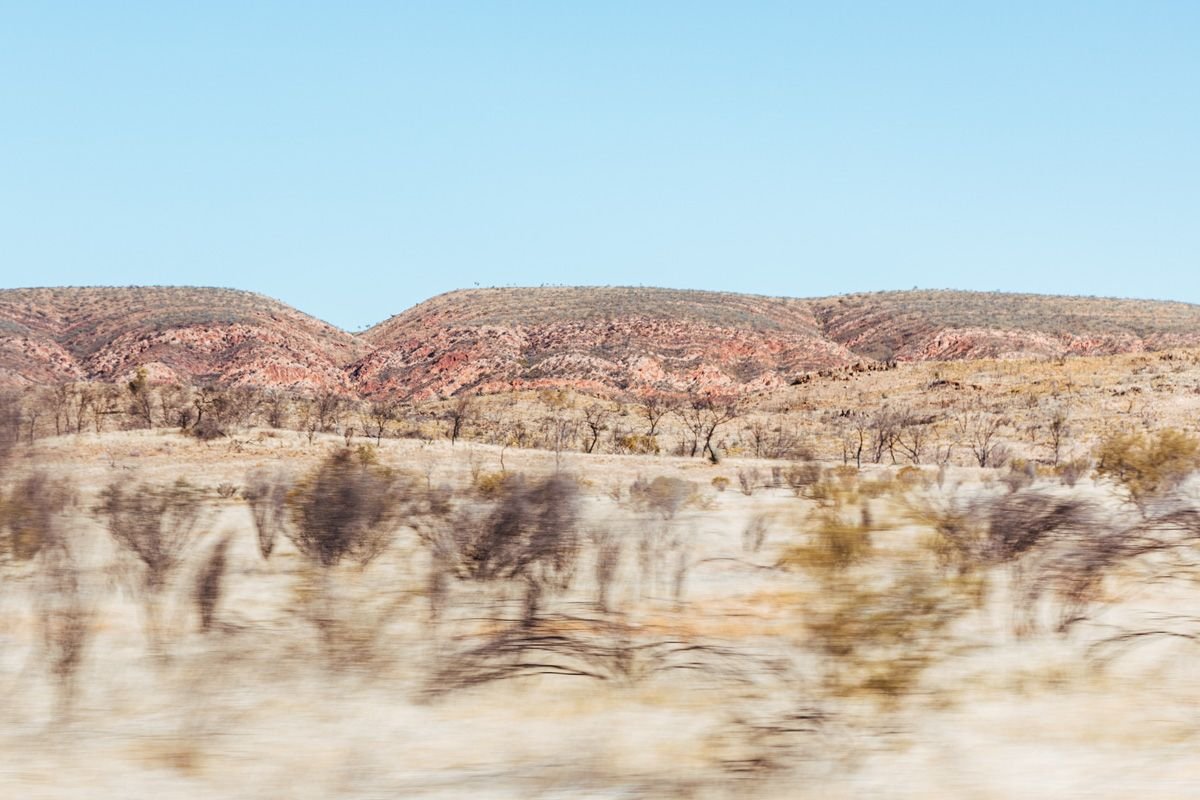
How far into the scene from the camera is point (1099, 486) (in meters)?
19.7

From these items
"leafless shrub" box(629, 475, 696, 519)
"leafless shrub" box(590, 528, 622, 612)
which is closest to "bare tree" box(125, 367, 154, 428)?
"leafless shrub" box(629, 475, 696, 519)

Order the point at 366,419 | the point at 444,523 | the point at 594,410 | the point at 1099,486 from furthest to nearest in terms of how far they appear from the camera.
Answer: the point at 594,410, the point at 366,419, the point at 1099,486, the point at 444,523

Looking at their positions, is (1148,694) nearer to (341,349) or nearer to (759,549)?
(759,549)

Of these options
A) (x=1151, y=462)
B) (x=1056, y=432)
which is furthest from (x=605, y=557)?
(x=1056, y=432)

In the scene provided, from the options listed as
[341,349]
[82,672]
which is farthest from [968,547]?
[341,349]

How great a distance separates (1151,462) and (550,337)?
72976 millimetres

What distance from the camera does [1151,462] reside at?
679 inches

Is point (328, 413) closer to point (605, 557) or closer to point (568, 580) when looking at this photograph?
point (605, 557)

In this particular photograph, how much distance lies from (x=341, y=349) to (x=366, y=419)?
1982 inches

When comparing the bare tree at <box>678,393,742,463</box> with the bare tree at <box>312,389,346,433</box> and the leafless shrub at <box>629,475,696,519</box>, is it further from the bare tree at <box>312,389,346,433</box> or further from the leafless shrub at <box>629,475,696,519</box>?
the leafless shrub at <box>629,475,696,519</box>

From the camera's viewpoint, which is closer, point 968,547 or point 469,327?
point 968,547

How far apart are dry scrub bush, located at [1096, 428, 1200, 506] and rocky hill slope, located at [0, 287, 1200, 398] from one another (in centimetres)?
5596

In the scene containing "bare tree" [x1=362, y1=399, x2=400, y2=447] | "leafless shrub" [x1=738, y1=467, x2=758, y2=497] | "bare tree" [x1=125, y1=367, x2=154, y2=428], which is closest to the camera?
"leafless shrub" [x1=738, y1=467, x2=758, y2=497]

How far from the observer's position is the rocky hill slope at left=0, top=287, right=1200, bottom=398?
81.6 metres
